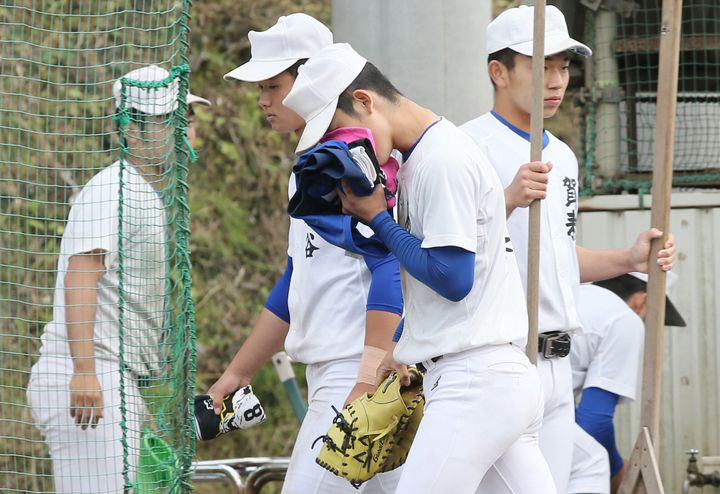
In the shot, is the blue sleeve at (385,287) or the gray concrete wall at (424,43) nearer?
the blue sleeve at (385,287)

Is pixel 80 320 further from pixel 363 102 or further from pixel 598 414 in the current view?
pixel 598 414

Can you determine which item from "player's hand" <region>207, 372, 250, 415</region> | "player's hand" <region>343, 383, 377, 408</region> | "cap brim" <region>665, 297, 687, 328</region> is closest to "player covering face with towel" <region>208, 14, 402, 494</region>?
"player's hand" <region>343, 383, 377, 408</region>

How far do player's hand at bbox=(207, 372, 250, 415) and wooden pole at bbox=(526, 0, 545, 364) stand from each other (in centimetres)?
124

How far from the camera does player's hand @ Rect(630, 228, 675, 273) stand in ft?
16.4

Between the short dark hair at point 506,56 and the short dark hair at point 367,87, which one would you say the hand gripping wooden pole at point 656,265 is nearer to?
the short dark hair at point 506,56

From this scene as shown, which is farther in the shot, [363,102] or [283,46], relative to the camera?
[283,46]

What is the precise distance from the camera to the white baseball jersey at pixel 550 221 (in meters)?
4.67

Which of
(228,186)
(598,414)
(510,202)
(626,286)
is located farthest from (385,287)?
(228,186)

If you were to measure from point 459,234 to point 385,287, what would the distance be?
87cm

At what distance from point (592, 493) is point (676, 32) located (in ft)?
7.06

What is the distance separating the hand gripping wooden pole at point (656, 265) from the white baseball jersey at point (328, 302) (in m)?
1.20

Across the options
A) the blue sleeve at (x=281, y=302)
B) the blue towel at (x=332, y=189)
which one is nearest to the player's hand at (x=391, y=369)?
the blue towel at (x=332, y=189)

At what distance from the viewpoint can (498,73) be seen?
16.3 ft

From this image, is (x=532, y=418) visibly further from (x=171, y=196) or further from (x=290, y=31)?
(x=171, y=196)
